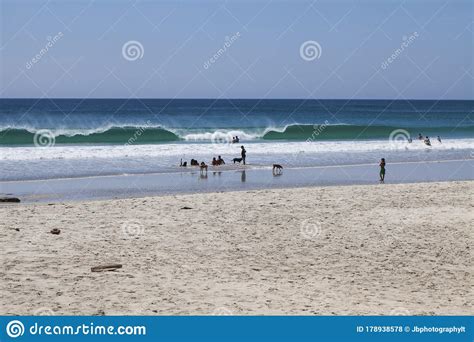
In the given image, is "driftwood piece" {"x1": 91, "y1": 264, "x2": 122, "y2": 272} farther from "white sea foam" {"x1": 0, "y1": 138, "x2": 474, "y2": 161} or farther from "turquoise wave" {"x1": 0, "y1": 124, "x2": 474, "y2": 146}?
"turquoise wave" {"x1": 0, "y1": 124, "x2": 474, "y2": 146}

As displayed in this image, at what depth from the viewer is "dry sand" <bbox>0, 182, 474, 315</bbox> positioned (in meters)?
8.88

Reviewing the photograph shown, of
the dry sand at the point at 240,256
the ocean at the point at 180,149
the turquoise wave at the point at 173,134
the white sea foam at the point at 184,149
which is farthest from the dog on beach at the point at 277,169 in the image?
the turquoise wave at the point at 173,134

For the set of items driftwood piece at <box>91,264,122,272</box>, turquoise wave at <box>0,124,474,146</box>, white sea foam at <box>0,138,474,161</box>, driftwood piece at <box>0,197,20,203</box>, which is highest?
turquoise wave at <box>0,124,474,146</box>

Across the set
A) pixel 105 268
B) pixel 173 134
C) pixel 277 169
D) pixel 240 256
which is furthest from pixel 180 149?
pixel 105 268

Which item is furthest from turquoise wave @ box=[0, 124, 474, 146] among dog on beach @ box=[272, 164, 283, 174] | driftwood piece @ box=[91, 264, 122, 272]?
driftwood piece @ box=[91, 264, 122, 272]

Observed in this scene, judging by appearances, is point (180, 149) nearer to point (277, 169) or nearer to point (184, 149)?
point (184, 149)

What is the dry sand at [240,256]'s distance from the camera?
8.88 meters

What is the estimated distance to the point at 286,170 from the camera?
28.2 meters

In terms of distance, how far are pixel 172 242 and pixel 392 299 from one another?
4.79 m

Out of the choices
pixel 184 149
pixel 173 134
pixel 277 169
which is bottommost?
pixel 277 169

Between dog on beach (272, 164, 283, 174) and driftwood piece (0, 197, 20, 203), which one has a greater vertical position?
dog on beach (272, 164, 283, 174)

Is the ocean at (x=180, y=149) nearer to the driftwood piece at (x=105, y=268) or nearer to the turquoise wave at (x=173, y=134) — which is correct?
the turquoise wave at (x=173, y=134)

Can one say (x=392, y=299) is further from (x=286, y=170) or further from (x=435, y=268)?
(x=286, y=170)

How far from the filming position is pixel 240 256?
11633 millimetres
